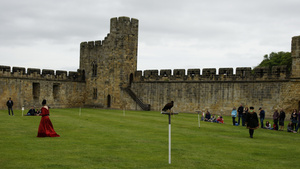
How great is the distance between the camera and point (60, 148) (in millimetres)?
11914

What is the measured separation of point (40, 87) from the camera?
→ 1496 inches

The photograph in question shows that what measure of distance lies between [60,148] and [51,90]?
28.4m

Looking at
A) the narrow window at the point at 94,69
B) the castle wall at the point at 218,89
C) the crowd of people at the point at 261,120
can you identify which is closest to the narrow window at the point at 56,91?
the narrow window at the point at 94,69

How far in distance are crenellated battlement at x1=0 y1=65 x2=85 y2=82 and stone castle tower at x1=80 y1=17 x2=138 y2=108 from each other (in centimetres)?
206

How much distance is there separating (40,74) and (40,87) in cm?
147

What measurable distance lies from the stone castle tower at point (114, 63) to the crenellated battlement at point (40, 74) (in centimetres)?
206

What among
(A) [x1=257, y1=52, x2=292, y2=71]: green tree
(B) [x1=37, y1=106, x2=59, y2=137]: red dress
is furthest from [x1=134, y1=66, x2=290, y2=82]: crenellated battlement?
(B) [x1=37, y1=106, x2=59, y2=137]: red dress

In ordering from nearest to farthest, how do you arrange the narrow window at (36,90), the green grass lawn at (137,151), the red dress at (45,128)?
the green grass lawn at (137,151)
the red dress at (45,128)
the narrow window at (36,90)

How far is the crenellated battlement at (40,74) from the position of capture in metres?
35.2

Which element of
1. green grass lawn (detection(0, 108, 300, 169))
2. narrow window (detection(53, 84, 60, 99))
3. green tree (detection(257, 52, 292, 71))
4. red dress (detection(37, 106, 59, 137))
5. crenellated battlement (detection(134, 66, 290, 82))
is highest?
green tree (detection(257, 52, 292, 71))

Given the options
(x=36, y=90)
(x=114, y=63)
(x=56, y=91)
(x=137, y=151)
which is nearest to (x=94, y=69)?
(x=114, y=63)

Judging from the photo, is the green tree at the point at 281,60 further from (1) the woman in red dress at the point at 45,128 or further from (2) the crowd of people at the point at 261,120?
(1) the woman in red dress at the point at 45,128

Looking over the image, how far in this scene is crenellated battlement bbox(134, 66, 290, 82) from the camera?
94.8 ft

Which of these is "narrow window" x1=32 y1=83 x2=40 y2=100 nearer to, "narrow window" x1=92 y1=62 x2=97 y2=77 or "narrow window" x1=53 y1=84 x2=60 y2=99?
"narrow window" x1=53 y1=84 x2=60 y2=99
